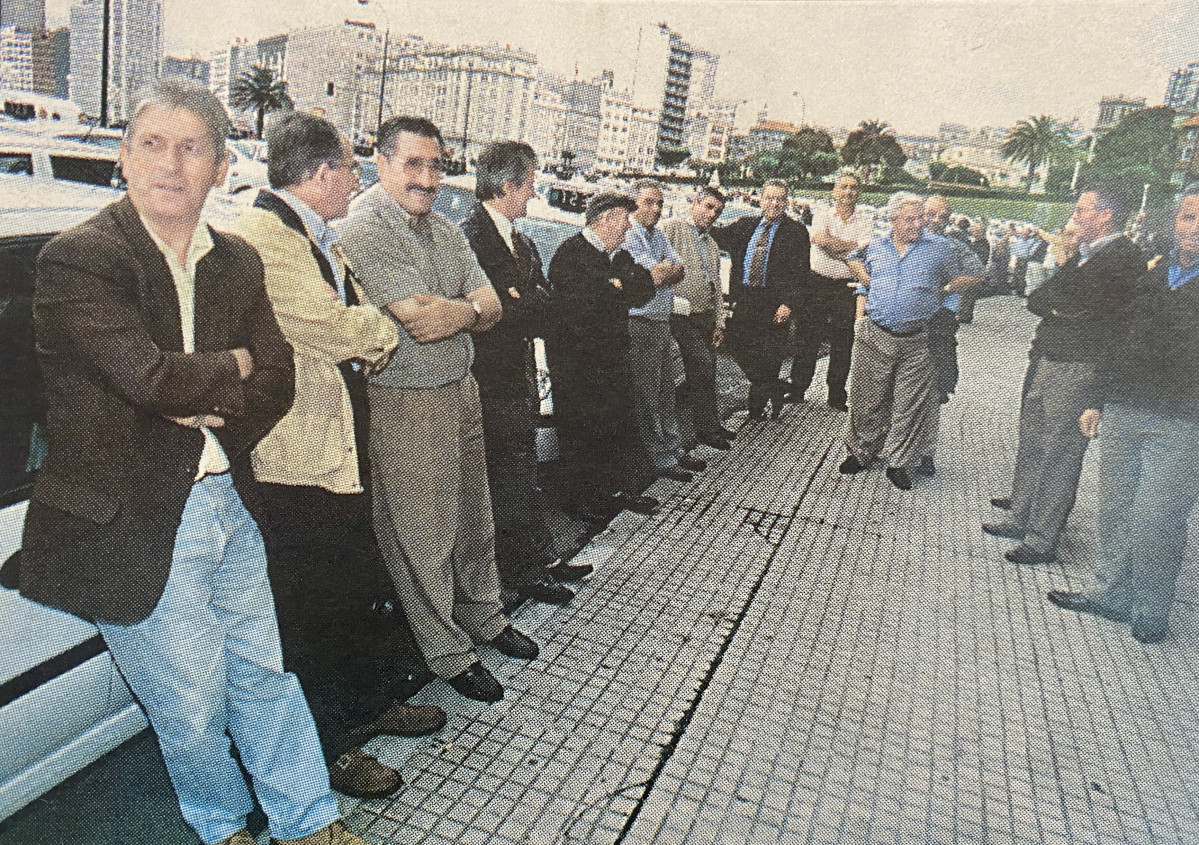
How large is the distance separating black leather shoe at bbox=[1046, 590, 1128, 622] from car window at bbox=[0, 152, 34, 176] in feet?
12.7

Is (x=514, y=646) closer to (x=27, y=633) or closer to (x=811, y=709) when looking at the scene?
(x=811, y=709)

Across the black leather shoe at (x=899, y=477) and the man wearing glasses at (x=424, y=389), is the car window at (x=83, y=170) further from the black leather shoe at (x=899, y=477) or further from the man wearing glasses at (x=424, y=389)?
the black leather shoe at (x=899, y=477)

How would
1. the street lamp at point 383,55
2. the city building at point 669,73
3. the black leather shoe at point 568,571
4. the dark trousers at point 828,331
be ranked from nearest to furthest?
1. the street lamp at point 383,55
2. the black leather shoe at point 568,571
3. the city building at point 669,73
4. the dark trousers at point 828,331

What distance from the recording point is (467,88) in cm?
311

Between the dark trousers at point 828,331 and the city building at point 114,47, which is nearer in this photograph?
the city building at point 114,47

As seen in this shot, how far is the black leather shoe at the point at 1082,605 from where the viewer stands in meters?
3.54

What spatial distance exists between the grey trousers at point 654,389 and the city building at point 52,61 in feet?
8.46

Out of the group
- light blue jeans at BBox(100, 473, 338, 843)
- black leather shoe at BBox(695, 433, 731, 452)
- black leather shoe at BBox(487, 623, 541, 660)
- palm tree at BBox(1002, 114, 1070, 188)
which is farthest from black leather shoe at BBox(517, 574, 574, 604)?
palm tree at BBox(1002, 114, 1070, 188)

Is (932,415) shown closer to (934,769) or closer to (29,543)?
(934,769)

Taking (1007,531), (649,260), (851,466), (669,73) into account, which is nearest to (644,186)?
(649,260)

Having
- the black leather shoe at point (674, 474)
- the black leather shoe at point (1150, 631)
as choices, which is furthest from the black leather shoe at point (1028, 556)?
the black leather shoe at point (674, 474)

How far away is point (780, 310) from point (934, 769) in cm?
401

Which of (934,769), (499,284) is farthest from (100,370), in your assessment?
(934,769)

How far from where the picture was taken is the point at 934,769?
7.92 ft
